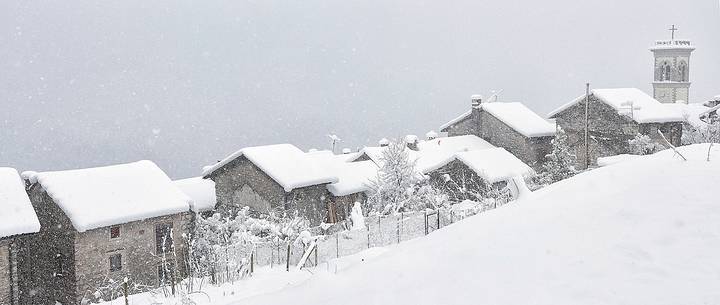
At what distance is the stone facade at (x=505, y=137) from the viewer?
121 ft

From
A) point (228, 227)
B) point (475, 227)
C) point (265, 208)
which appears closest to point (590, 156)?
point (265, 208)

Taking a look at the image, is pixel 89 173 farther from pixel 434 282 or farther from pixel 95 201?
pixel 434 282

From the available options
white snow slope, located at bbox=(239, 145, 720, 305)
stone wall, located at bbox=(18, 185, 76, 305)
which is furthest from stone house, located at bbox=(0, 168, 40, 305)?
white snow slope, located at bbox=(239, 145, 720, 305)

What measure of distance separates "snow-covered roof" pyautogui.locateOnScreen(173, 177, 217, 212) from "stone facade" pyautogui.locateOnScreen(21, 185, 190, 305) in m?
3.73

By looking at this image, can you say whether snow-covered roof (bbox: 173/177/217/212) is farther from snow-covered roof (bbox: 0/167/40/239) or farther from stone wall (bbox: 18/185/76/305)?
snow-covered roof (bbox: 0/167/40/239)

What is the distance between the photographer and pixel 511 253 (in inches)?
324

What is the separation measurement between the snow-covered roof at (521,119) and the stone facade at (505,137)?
0.33 meters

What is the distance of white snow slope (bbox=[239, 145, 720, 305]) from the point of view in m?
7.04

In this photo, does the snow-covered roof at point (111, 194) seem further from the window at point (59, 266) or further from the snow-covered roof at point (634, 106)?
the snow-covered roof at point (634, 106)

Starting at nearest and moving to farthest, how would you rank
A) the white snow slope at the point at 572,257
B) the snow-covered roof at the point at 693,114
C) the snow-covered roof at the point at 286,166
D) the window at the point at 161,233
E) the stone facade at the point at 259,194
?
the white snow slope at the point at 572,257
the window at the point at 161,233
the snow-covered roof at the point at 286,166
the stone facade at the point at 259,194
the snow-covered roof at the point at 693,114

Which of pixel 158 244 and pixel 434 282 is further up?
pixel 434 282

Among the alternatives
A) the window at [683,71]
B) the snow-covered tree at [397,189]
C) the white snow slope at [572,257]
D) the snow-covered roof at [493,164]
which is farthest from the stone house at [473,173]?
the window at [683,71]

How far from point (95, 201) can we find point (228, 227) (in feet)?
18.6

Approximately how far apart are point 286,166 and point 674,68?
5672 centimetres
